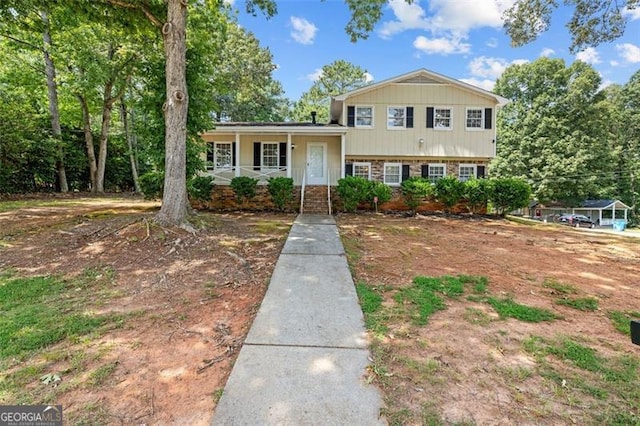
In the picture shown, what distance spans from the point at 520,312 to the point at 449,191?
378 inches

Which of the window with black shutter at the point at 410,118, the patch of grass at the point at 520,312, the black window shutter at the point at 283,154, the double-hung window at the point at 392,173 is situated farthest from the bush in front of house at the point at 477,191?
the patch of grass at the point at 520,312

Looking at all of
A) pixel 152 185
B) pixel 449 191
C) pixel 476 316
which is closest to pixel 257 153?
pixel 152 185

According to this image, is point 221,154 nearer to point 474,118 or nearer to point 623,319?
point 474,118

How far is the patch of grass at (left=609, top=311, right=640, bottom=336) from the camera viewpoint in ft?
11.0

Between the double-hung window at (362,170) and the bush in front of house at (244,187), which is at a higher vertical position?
the double-hung window at (362,170)

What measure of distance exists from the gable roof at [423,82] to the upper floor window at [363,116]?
2.39 feet

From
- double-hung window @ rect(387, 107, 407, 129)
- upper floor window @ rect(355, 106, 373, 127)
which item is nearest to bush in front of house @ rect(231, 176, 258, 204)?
upper floor window @ rect(355, 106, 373, 127)

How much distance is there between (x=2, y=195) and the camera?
1341cm

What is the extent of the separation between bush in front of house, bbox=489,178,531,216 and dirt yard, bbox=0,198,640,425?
4.32m

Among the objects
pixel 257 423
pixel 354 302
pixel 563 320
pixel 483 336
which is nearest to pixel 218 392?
pixel 257 423

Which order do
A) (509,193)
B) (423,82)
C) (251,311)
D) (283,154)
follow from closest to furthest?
(251,311)
(509,193)
(423,82)
(283,154)

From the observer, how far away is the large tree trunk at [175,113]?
278 inches

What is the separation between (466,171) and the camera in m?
15.5

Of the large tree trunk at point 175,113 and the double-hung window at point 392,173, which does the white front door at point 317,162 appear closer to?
the double-hung window at point 392,173
